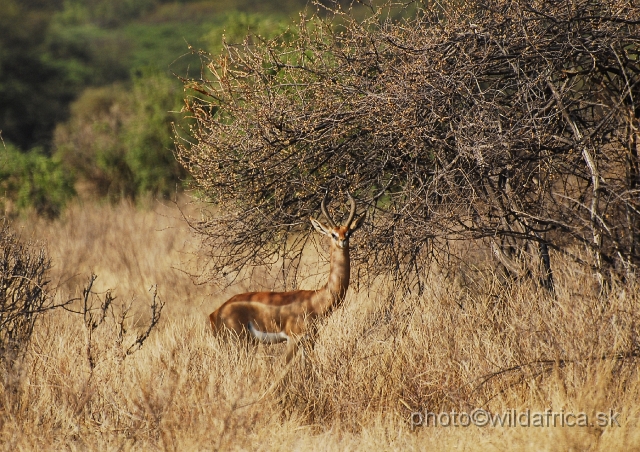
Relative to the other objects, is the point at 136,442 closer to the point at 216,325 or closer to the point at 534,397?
the point at 216,325

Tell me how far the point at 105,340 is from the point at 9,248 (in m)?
1.00

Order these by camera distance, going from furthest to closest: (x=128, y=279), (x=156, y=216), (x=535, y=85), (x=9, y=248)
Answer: (x=156, y=216)
(x=128, y=279)
(x=535, y=85)
(x=9, y=248)

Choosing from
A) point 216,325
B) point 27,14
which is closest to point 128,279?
point 216,325

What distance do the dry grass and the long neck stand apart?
0.20 m

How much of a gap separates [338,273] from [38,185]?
10688mm

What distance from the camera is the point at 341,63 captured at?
6996 mm

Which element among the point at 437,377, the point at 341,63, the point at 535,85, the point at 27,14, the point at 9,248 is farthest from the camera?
the point at 27,14

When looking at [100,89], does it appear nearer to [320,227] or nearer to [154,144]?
[154,144]

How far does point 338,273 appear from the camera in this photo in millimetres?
6391

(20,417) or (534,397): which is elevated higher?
(534,397)

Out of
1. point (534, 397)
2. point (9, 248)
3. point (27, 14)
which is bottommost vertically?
point (534, 397)

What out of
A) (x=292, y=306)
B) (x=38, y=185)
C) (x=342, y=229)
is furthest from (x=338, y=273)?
(x=38, y=185)

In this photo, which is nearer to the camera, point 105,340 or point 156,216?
point 105,340

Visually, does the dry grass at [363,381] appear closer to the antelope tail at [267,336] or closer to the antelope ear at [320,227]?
the antelope tail at [267,336]
